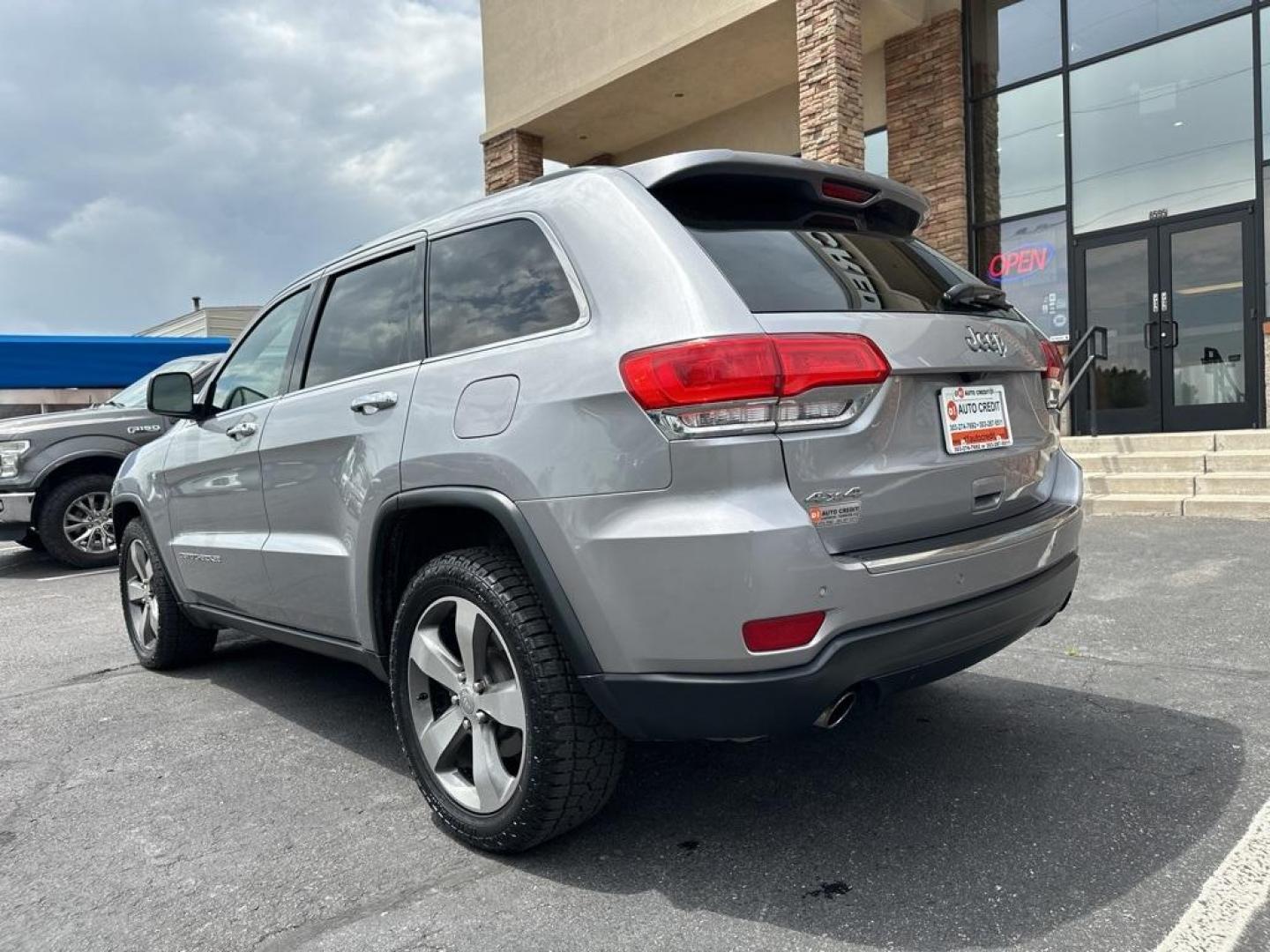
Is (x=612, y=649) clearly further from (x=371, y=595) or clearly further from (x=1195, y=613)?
(x=1195, y=613)

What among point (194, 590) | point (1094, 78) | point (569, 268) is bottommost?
point (194, 590)

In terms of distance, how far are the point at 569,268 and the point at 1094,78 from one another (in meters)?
11.3

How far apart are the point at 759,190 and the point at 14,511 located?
7.81 m

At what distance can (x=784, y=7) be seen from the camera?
36.0 feet

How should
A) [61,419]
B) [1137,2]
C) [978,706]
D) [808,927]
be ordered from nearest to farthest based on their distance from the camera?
[808,927]
[978,706]
[61,419]
[1137,2]

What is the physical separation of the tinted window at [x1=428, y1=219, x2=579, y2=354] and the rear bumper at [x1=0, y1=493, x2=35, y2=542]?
266 inches

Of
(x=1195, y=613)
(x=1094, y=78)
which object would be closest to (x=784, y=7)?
(x=1094, y=78)

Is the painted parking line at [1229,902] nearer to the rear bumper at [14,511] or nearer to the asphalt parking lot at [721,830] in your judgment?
the asphalt parking lot at [721,830]

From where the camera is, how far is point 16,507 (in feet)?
25.8

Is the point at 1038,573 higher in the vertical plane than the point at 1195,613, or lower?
higher

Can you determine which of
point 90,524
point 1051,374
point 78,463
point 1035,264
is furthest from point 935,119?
point 90,524

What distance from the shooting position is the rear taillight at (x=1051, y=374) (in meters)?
2.89

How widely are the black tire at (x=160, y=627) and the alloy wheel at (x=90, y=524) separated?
403cm

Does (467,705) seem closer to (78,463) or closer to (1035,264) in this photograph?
(78,463)
